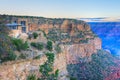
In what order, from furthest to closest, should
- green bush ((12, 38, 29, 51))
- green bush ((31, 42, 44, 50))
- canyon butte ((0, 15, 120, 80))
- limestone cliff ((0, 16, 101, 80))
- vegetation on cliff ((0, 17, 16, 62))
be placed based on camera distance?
limestone cliff ((0, 16, 101, 80)), green bush ((31, 42, 44, 50)), green bush ((12, 38, 29, 51)), canyon butte ((0, 15, 120, 80)), vegetation on cliff ((0, 17, 16, 62))

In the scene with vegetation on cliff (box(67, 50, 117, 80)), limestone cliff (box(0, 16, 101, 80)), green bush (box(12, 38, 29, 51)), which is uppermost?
green bush (box(12, 38, 29, 51))

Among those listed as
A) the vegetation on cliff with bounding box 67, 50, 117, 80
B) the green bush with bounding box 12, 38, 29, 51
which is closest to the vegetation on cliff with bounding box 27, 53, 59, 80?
the green bush with bounding box 12, 38, 29, 51

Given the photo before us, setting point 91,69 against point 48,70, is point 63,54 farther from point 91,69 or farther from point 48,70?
point 91,69

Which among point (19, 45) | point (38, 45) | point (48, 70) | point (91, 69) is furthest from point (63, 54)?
point (91, 69)

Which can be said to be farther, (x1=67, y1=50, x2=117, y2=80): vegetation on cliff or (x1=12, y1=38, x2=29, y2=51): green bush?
(x1=67, y1=50, x2=117, y2=80): vegetation on cliff

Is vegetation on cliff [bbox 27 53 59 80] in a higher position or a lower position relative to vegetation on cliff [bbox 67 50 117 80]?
higher

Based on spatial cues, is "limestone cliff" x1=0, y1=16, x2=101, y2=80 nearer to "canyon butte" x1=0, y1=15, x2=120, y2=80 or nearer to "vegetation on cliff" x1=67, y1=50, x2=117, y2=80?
"canyon butte" x1=0, y1=15, x2=120, y2=80

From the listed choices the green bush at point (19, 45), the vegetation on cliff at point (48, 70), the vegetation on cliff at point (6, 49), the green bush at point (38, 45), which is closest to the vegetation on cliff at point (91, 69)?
the green bush at point (38, 45)

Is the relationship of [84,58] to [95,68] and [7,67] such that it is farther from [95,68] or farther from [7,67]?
[7,67]

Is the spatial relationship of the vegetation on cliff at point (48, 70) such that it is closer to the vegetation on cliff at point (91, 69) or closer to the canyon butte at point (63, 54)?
the canyon butte at point (63, 54)
